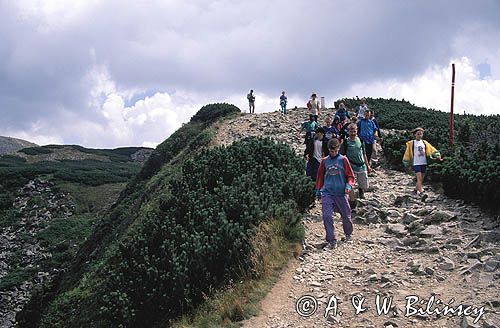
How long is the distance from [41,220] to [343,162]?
35278mm

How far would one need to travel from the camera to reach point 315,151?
36.3ft

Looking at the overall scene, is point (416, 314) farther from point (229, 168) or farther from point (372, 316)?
point (229, 168)

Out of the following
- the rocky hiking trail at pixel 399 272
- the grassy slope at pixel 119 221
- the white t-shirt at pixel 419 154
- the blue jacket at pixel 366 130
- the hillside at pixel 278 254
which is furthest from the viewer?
the grassy slope at pixel 119 221

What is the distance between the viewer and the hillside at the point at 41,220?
28195 millimetres

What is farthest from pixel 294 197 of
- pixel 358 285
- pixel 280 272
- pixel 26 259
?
pixel 26 259

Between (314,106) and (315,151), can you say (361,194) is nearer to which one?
(315,151)

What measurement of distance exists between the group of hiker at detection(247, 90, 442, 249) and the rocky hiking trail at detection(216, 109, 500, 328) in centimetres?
53

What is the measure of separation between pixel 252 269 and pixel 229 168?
4427 mm

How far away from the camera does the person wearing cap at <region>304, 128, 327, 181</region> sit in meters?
10.9

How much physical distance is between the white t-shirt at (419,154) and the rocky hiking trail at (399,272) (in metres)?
1.14

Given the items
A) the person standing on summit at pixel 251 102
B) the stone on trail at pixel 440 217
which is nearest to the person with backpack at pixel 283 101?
the person standing on summit at pixel 251 102

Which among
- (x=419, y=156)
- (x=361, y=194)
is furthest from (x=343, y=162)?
(x=419, y=156)

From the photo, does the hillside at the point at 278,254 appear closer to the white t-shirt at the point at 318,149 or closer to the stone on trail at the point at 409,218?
the stone on trail at the point at 409,218

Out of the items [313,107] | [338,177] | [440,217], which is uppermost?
[313,107]
